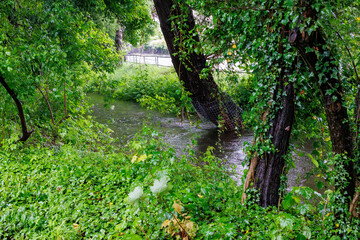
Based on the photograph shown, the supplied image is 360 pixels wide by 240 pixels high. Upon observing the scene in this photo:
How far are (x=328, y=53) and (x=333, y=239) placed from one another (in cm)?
180

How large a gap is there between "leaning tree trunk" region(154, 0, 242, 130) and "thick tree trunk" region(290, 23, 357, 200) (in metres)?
1.91

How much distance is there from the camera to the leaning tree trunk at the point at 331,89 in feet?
9.19

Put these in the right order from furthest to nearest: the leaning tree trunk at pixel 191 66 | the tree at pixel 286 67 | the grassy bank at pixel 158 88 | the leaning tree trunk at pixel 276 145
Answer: the grassy bank at pixel 158 88, the leaning tree trunk at pixel 191 66, the leaning tree trunk at pixel 276 145, the tree at pixel 286 67

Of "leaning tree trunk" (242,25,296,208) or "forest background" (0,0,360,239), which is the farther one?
"leaning tree trunk" (242,25,296,208)

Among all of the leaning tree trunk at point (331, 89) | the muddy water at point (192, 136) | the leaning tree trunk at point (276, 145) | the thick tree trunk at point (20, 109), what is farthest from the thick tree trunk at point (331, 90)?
the thick tree trunk at point (20, 109)

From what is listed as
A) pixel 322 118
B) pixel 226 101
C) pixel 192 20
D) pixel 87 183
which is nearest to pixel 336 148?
pixel 322 118

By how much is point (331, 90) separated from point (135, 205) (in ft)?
7.31

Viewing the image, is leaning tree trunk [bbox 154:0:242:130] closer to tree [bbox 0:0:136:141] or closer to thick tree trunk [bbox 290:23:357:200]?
tree [bbox 0:0:136:141]

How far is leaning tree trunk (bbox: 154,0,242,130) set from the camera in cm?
537

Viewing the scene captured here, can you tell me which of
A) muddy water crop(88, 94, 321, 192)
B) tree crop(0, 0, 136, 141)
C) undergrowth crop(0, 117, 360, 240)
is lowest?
muddy water crop(88, 94, 321, 192)

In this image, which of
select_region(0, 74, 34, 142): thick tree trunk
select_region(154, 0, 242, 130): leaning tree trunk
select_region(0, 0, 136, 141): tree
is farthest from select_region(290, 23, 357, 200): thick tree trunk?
select_region(0, 74, 34, 142): thick tree trunk

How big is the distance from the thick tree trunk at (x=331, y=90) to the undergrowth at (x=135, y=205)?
1.42 feet

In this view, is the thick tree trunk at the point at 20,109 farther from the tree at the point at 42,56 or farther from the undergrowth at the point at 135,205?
the undergrowth at the point at 135,205

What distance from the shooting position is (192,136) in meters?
6.60
